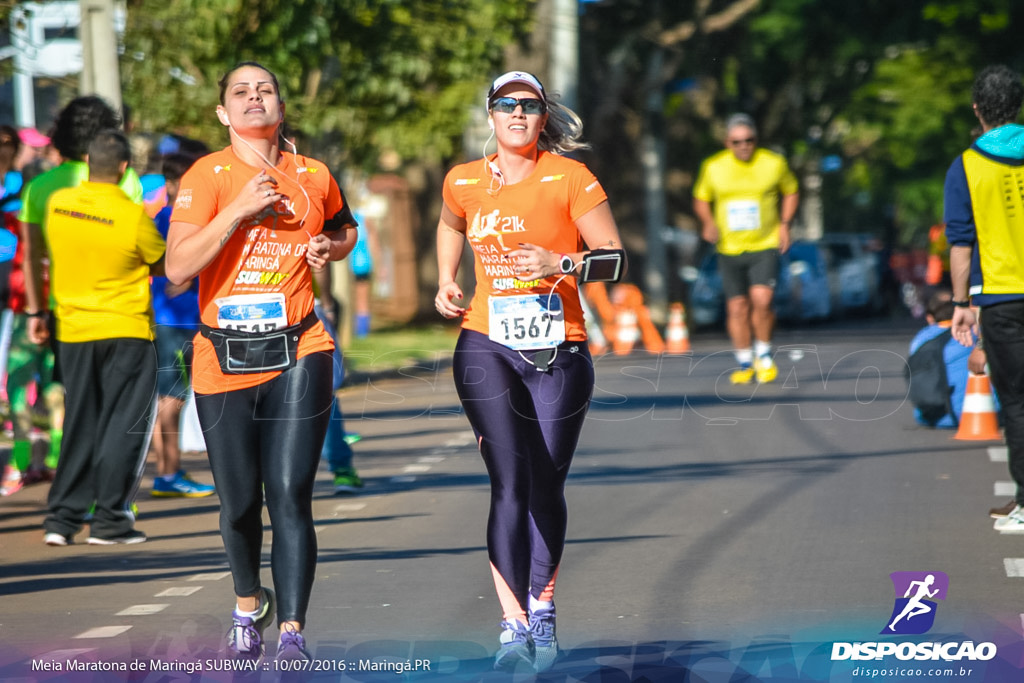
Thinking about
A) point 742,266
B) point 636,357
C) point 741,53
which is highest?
point 741,53

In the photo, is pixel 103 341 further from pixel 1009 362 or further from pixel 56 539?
pixel 1009 362

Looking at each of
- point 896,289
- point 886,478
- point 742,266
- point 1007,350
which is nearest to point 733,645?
point 1007,350

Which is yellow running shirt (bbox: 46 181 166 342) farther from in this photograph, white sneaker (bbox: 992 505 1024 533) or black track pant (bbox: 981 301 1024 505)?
white sneaker (bbox: 992 505 1024 533)

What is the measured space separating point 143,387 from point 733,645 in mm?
3769

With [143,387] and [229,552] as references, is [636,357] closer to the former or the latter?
[143,387]

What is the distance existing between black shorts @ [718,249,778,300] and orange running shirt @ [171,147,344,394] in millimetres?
9927

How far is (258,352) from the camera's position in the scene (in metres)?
5.57

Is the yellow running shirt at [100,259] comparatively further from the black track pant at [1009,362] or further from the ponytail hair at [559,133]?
the black track pant at [1009,362]

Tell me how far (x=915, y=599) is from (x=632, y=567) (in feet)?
4.66

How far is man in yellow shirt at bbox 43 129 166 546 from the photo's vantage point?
8.44 metres

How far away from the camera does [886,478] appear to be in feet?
34.1

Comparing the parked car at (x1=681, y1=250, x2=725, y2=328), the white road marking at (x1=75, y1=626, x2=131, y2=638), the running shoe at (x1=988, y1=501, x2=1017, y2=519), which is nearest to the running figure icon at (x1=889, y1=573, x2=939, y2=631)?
the running shoe at (x1=988, y1=501, x2=1017, y2=519)

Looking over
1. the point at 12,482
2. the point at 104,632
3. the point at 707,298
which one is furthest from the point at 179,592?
the point at 707,298

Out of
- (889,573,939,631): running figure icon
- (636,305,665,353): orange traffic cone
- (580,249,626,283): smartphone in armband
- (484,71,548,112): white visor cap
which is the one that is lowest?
(636,305,665,353): orange traffic cone
